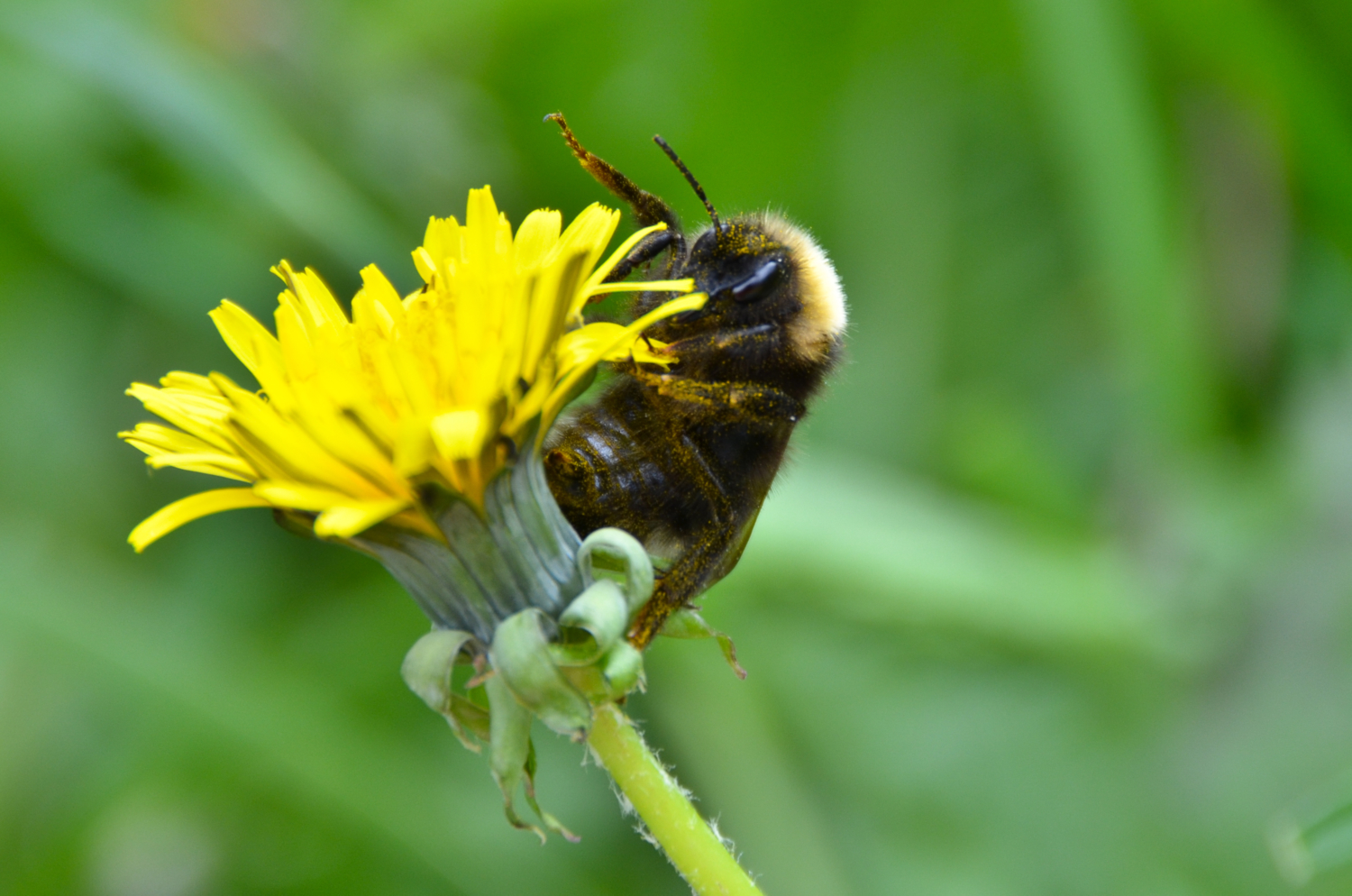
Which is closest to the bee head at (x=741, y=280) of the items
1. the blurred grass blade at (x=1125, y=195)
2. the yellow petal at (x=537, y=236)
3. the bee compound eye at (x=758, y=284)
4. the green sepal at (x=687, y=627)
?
the bee compound eye at (x=758, y=284)

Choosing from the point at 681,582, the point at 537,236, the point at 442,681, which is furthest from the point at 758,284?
the point at 442,681

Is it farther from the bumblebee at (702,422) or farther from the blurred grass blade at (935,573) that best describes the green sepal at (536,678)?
the blurred grass blade at (935,573)

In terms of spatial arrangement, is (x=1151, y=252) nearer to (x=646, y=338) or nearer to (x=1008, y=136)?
(x=1008, y=136)

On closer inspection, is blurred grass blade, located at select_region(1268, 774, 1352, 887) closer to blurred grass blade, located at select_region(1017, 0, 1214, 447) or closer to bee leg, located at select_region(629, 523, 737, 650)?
bee leg, located at select_region(629, 523, 737, 650)

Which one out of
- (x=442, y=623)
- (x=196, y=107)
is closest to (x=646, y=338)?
(x=442, y=623)

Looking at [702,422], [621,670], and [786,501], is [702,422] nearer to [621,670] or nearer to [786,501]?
[621,670]

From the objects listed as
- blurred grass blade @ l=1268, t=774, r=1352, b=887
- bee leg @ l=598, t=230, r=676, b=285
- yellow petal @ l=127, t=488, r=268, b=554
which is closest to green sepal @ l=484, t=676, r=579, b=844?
yellow petal @ l=127, t=488, r=268, b=554
